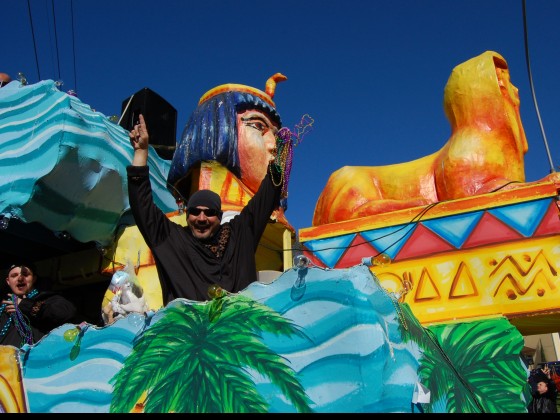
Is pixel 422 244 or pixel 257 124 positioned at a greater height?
pixel 257 124

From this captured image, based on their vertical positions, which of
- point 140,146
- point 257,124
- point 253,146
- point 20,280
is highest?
point 257,124

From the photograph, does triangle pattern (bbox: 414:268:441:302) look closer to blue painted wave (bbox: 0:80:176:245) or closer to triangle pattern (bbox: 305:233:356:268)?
triangle pattern (bbox: 305:233:356:268)

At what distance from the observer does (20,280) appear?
8.45ft

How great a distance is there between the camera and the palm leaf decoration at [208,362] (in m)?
1.36

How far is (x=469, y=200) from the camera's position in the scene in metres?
3.29

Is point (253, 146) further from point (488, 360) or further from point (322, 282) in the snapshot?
point (322, 282)

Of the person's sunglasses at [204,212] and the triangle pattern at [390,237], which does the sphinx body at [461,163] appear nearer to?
the triangle pattern at [390,237]

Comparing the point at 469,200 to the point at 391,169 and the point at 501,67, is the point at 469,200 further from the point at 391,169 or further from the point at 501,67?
the point at 501,67

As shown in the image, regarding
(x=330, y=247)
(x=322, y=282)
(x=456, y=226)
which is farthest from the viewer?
(x=330, y=247)

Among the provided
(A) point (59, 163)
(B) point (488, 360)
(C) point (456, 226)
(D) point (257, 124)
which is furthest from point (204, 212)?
(D) point (257, 124)

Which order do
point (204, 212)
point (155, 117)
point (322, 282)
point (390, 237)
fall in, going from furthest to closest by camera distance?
point (155, 117) < point (390, 237) < point (204, 212) < point (322, 282)

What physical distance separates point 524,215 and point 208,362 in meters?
2.31

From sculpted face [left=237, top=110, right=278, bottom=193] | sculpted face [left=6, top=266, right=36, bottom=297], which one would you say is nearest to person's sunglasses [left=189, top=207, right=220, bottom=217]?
sculpted face [left=6, top=266, right=36, bottom=297]

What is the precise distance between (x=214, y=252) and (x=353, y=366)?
0.85m
